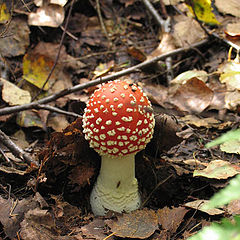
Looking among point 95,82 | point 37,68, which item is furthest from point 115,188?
point 37,68

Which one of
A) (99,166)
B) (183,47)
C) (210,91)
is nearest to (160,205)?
(99,166)

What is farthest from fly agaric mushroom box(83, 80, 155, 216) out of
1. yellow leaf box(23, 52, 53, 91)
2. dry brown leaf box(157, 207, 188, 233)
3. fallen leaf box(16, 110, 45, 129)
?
yellow leaf box(23, 52, 53, 91)

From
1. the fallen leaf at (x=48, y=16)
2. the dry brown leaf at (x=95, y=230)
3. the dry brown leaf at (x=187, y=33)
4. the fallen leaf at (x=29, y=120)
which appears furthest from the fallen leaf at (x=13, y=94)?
the dry brown leaf at (x=187, y=33)

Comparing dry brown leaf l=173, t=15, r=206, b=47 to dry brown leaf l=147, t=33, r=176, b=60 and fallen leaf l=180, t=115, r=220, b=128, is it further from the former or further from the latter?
fallen leaf l=180, t=115, r=220, b=128

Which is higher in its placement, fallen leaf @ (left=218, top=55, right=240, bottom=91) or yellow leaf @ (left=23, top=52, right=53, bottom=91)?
fallen leaf @ (left=218, top=55, right=240, bottom=91)

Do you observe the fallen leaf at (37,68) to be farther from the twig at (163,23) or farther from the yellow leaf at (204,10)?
the yellow leaf at (204,10)

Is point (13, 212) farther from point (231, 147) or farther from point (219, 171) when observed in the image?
point (231, 147)

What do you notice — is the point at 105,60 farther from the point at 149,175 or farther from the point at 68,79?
the point at 149,175
